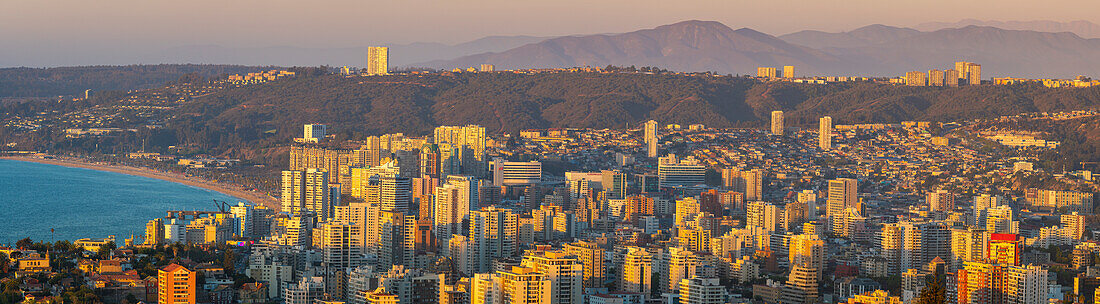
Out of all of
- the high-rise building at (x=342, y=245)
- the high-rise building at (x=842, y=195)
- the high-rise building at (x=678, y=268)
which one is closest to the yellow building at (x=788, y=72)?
the high-rise building at (x=842, y=195)

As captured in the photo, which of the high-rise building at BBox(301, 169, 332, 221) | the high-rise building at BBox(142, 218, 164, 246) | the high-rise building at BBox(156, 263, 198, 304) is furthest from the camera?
the high-rise building at BBox(301, 169, 332, 221)

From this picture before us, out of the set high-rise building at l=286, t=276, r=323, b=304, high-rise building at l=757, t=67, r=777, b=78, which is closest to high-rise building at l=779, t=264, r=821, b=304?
high-rise building at l=286, t=276, r=323, b=304

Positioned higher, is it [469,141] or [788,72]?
[788,72]

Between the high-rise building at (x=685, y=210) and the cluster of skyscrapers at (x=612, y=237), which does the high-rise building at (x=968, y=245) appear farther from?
the high-rise building at (x=685, y=210)

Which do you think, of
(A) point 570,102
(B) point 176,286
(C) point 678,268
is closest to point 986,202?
(C) point 678,268

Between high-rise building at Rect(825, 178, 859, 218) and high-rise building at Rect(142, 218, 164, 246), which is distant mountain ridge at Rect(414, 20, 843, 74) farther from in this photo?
high-rise building at Rect(142, 218, 164, 246)

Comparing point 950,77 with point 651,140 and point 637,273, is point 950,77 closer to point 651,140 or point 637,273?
point 651,140

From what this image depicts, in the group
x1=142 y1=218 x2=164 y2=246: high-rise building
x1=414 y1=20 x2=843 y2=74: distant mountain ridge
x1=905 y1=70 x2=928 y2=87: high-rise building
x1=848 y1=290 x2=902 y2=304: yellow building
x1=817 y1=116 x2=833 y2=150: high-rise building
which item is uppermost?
x1=414 y1=20 x2=843 y2=74: distant mountain ridge
